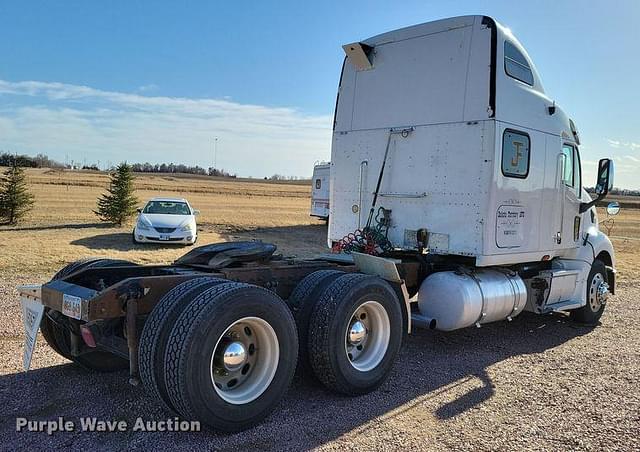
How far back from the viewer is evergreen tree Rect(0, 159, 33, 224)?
19.4 meters

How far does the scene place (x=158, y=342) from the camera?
3.59 meters

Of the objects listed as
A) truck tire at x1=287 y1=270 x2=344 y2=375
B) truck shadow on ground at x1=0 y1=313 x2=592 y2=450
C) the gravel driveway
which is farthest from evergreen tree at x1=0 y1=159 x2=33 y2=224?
truck tire at x1=287 y1=270 x2=344 y2=375

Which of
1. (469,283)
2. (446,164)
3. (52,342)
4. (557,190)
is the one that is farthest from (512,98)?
(52,342)

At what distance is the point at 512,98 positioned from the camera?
20.2 ft

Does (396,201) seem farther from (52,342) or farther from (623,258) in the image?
(623,258)

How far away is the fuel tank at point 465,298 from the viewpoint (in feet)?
19.3

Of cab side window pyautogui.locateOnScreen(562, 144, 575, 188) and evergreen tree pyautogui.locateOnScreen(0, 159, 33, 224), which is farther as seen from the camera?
evergreen tree pyautogui.locateOnScreen(0, 159, 33, 224)

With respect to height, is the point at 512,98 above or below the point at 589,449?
above

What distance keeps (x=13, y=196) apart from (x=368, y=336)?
1850 centimetres

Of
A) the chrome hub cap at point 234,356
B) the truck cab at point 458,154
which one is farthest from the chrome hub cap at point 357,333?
the truck cab at point 458,154

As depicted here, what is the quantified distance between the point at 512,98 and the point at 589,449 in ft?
12.4

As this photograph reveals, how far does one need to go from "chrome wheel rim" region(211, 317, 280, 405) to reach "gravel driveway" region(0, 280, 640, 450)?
0.29 m

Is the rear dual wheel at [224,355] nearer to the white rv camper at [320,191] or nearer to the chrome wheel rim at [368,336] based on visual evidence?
the chrome wheel rim at [368,336]

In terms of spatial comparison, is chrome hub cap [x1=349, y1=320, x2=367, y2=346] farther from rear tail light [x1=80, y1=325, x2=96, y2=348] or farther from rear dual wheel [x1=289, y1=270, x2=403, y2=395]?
rear tail light [x1=80, y1=325, x2=96, y2=348]
